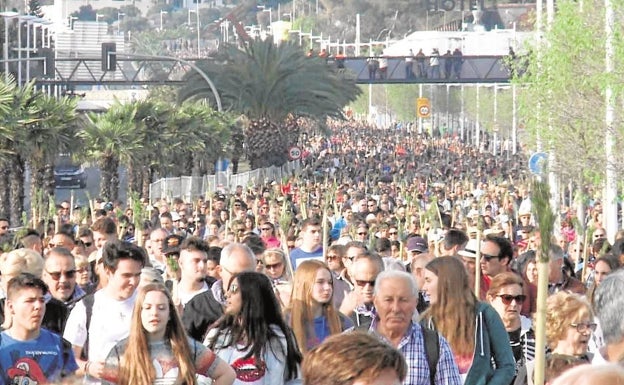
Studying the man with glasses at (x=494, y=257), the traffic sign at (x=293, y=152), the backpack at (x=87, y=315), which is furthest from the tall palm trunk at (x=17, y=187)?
the traffic sign at (x=293, y=152)

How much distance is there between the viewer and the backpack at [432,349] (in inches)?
333

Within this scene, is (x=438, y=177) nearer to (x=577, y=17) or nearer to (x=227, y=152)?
(x=227, y=152)

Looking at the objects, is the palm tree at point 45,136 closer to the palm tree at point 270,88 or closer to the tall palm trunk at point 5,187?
the tall palm trunk at point 5,187

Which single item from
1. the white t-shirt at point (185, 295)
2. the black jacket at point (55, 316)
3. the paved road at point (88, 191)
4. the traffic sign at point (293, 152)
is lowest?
the paved road at point (88, 191)

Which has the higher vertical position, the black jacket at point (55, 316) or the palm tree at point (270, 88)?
the palm tree at point (270, 88)

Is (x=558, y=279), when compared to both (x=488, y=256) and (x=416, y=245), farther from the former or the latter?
(x=416, y=245)

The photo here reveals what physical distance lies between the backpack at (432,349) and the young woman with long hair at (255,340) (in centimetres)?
79

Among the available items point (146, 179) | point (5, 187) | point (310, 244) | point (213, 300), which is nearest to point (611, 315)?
point (213, 300)

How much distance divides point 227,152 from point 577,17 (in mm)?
33137

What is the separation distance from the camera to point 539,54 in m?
38.1

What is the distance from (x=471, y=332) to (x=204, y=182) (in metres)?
49.8

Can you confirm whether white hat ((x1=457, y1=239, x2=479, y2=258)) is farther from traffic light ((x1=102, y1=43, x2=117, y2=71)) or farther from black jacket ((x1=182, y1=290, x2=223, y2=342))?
traffic light ((x1=102, y1=43, x2=117, y2=71))

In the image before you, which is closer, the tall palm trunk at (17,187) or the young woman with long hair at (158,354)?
the young woman with long hair at (158,354)

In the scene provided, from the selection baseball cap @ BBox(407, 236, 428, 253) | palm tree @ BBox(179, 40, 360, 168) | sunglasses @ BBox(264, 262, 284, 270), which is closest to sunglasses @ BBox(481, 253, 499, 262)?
sunglasses @ BBox(264, 262, 284, 270)
